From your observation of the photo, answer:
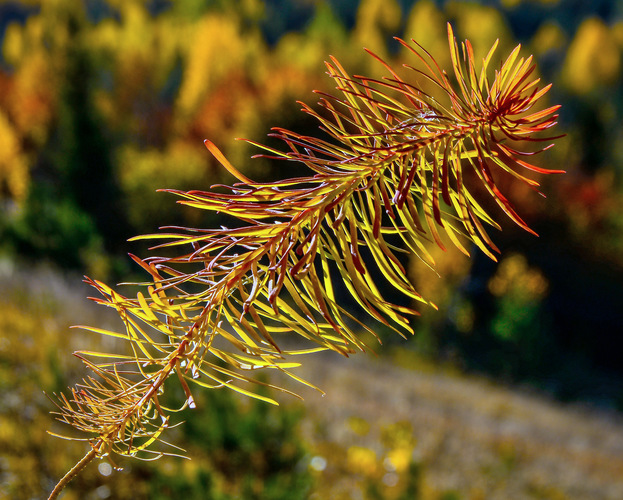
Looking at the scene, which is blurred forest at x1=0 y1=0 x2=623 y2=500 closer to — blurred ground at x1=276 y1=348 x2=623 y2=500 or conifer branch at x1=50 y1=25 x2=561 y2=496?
conifer branch at x1=50 y1=25 x2=561 y2=496

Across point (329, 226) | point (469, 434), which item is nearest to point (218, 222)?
point (469, 434)

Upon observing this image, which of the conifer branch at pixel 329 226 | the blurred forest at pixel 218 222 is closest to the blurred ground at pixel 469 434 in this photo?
the blurred forest at pixel 218 222

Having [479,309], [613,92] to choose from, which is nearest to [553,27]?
[613,92]

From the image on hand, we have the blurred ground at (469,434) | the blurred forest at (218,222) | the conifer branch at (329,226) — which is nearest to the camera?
the conifer branch at (329,226)

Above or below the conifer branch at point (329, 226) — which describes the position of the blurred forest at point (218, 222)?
below

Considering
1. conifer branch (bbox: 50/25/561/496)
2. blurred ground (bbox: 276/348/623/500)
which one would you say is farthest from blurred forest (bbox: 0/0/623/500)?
blurred ground (bbox: 276/348/623/500)

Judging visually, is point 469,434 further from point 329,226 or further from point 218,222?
point 218,222

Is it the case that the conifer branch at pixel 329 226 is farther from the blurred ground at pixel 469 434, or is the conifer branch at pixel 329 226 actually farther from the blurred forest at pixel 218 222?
the blurred ground at pixel 469 434

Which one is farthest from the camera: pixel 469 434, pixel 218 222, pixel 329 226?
pixel 218 222
